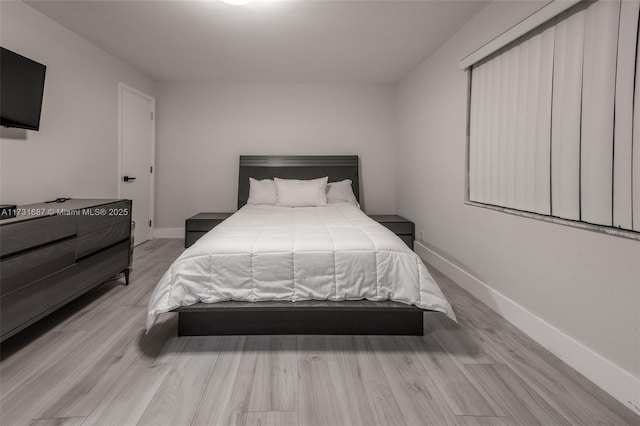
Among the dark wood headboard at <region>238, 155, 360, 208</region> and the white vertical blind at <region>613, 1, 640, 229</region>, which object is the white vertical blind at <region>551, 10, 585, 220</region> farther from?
the dark wood headboard at <region>238, 155, 360, 208</region>

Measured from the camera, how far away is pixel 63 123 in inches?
126

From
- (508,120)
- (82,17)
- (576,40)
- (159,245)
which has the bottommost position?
(159,245)

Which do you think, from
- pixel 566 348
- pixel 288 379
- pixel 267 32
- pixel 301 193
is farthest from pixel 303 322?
pixel 267 32

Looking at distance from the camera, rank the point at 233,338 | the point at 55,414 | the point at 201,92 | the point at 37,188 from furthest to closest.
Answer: the point at 201,92, the point at 37,188, the point at 233,338, the point at 55,414

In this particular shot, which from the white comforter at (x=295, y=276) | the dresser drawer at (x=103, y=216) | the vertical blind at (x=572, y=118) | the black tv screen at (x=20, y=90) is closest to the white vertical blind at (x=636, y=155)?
the vertical blind at (x=572, y=118)

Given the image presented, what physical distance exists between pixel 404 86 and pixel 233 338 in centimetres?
405

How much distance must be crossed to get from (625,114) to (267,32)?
2.81 metres

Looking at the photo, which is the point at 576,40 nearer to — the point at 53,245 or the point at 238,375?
the point at 238,375

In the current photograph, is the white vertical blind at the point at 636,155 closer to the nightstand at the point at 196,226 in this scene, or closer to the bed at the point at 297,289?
the bed at the point at 297,289

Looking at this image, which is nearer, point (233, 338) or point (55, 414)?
point (55, 414)

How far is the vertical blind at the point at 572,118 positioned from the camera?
1.60 meters

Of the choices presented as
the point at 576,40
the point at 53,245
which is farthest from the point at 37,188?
the point at 576,40

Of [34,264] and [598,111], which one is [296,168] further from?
[598,111]

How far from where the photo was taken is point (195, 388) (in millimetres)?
1634
